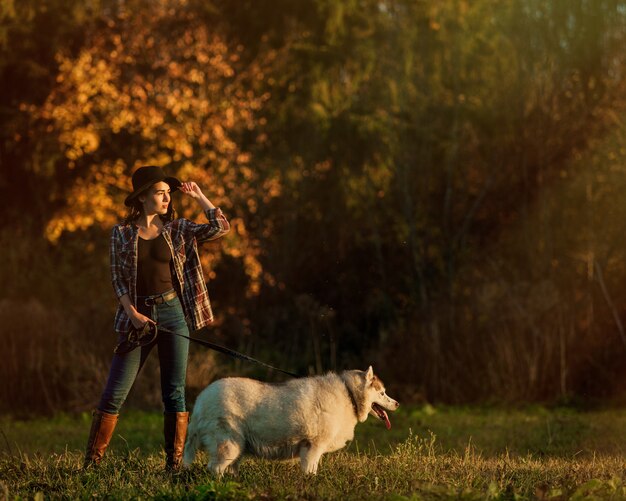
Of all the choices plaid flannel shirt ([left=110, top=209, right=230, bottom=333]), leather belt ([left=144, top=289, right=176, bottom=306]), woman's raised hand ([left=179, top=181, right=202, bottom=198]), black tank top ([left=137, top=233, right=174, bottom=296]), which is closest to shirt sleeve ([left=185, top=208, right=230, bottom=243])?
plaid flannel shirt ([left=110, top=209, right=230, bottom=333])

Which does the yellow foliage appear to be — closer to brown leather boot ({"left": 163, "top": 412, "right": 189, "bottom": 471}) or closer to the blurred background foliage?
the blurred background foliage

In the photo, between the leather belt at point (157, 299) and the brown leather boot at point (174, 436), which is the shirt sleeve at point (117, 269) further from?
the brown leather boot at point (174, 436)

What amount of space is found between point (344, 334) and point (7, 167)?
306 inches

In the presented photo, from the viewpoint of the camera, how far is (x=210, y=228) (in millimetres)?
8172

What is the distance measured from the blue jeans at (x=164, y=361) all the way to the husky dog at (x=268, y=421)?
0.39 metres

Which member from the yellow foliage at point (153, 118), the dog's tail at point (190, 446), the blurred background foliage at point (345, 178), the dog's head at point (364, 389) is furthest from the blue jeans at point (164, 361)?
the yellow foliage at point (153, 118)

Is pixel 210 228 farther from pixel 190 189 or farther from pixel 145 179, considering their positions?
pixel 145 179

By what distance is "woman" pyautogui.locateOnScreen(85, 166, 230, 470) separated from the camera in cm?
795

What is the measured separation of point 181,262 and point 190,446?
1327 mm

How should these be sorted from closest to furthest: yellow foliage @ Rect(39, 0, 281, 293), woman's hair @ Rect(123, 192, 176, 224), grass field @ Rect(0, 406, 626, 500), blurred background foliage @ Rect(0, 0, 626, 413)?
grass field @ Rect(0, 406, 626, 500) → woman's hair @ Rect(123, 192, 176, 224) → blurred background foliage @ Rect(0, 0, 626, 413) → yellow foliage @ Rect(39, 0, 281, 293)

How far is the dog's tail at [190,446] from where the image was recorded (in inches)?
304

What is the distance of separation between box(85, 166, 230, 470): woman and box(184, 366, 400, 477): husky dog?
44cm

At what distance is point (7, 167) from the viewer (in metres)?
21.7

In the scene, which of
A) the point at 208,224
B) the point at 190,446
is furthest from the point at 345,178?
the point at 190,446
